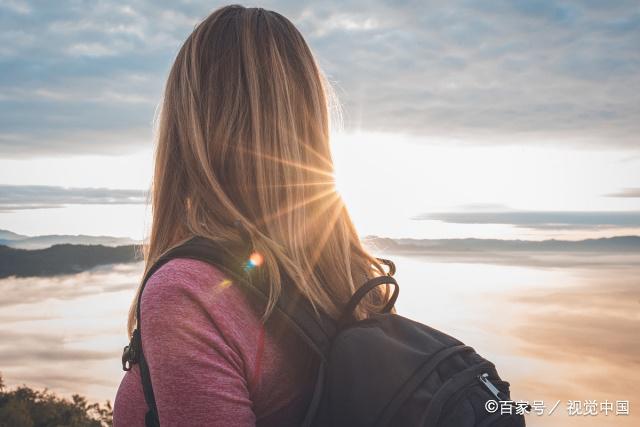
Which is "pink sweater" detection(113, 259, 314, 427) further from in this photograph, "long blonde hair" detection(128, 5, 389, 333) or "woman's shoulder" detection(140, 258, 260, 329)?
"long blonde hair" detection(128, 5, 389, 333)

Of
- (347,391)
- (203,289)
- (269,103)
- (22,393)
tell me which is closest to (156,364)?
(203,289)

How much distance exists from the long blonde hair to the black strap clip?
1.31ft

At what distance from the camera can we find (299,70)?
7.80ft

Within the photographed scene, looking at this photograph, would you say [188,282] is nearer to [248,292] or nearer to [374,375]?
[248,292]

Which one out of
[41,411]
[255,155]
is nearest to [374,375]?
[255,155]

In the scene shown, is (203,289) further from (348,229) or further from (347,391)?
(348,229)

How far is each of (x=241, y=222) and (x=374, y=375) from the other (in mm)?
689

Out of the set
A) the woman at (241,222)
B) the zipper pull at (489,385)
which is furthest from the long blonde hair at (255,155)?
the zipper pull at (489,385)

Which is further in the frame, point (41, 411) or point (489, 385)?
point (41, 411)

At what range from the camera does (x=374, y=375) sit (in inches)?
78.7

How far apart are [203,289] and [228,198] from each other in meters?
0.44

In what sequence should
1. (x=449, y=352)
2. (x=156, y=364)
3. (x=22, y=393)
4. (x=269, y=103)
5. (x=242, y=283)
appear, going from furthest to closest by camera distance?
(x=22, y=393) → (x=269, y=103) → (x=449, y=352) → (x=242, y=283) → (x=156, y=364)

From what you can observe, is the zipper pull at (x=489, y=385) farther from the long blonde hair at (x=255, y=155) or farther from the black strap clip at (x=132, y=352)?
the black strap clip at (x=132, y=352)

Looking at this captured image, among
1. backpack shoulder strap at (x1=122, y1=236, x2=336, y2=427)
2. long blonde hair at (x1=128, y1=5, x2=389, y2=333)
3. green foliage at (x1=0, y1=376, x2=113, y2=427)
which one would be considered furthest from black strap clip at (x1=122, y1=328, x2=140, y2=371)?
green foliage at (x1=0, y1=376, x2=113, y2=427)
